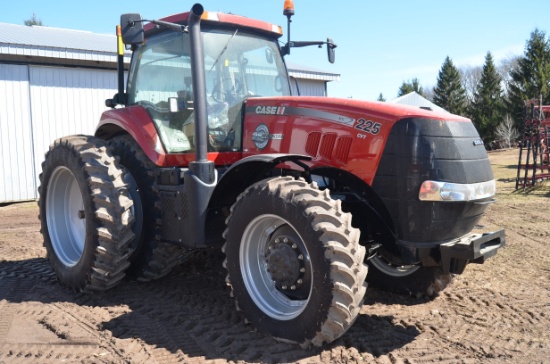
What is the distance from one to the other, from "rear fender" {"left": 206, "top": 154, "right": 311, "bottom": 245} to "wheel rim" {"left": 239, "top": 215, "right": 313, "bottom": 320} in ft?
1.53

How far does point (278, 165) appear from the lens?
13.8 ft

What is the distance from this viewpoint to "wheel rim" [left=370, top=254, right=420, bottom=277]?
4.46 metres

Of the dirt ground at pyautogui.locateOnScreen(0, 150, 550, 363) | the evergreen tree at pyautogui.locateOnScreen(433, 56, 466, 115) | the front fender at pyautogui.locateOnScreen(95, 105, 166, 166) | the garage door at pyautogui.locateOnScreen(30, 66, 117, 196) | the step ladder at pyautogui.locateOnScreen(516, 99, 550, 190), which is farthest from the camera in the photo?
the evergreen tree at pyautogui.locateOnScreen(433, 56, 466, 115)

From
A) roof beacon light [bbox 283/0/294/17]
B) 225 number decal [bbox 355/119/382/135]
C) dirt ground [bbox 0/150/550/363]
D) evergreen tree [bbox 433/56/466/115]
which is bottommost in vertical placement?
dirt ground [bbox 0/150/550/363]

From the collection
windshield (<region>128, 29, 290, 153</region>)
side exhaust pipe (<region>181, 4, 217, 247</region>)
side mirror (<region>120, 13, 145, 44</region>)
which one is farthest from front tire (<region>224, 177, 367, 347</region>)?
side mirror (<region>120, 13, 145, 44</region>)

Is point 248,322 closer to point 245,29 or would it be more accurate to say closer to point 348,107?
point 348,107

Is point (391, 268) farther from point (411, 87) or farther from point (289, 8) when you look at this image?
point (411, 87)

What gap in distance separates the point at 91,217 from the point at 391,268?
2681 millimetres

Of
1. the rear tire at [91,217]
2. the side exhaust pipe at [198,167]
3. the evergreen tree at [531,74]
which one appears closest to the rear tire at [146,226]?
the rear tire at [91,217]

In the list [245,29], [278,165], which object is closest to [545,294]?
[278,165]

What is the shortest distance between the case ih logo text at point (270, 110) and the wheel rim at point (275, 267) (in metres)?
1.03

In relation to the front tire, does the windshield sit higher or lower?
higher

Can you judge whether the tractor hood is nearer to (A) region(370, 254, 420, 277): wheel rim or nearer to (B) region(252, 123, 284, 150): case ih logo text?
(B) region(252, 123, 284, 150): case ih logo text

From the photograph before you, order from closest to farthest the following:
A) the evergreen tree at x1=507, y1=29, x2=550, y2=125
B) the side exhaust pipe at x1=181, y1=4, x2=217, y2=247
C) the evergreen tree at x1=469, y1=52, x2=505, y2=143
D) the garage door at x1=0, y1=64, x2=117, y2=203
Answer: the side exhaust pipe at x1=181, y1=4, x2=217, y2=247
the garage door at x1=0, y1=64, x2=117, y2=203
the evergreen tree at x1=507, y1=29, x2=550, y2=125
the evergreen tree at x1=469, y1=52, x2=505, y2=143
